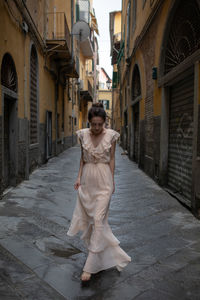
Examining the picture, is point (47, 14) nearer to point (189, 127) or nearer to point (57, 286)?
point (189, 127)

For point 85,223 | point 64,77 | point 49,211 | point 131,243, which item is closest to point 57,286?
point 85,223

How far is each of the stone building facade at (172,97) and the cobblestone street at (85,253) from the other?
31.4 inches

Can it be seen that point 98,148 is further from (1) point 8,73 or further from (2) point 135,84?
(2) point 135,84

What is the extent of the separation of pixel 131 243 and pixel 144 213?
1334 mm

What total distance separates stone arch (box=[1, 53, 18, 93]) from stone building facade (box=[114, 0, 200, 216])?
11.7 ft

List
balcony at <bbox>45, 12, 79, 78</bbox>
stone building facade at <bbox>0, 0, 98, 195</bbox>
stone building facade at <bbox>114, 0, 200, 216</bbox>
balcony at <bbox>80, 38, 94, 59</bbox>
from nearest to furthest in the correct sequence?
stone building facade at <bbox>114, 0, 200, 216</bbox>, stone building facade at <bbox>0, 0, 98, 195</bbox>, balcony at <bbox>45, 12, 79, 78</bbox>, balcony at <bbox>80, 38, 94, 59</bbox>

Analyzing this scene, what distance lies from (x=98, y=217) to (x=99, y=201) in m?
0.15

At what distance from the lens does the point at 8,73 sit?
629cm

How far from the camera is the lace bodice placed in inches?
107

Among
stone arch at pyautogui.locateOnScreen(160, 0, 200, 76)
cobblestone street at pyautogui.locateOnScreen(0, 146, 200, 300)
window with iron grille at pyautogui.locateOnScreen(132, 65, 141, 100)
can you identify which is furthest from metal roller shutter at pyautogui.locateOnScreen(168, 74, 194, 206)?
window with iron grille at pyautogui.locateOnScreen(132, 65, 141, 100)

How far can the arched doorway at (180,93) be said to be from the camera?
17.0 feet

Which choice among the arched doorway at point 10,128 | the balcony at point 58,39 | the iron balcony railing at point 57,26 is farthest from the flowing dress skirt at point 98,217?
the iron balcony railing at point 57,26

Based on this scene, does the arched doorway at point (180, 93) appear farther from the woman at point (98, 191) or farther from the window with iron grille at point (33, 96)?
the window with iron grille at point (33, 96)

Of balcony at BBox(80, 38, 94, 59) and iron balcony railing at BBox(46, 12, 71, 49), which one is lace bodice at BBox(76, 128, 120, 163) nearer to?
iron balcony railing at BBox(46, 12, 71, 49)
